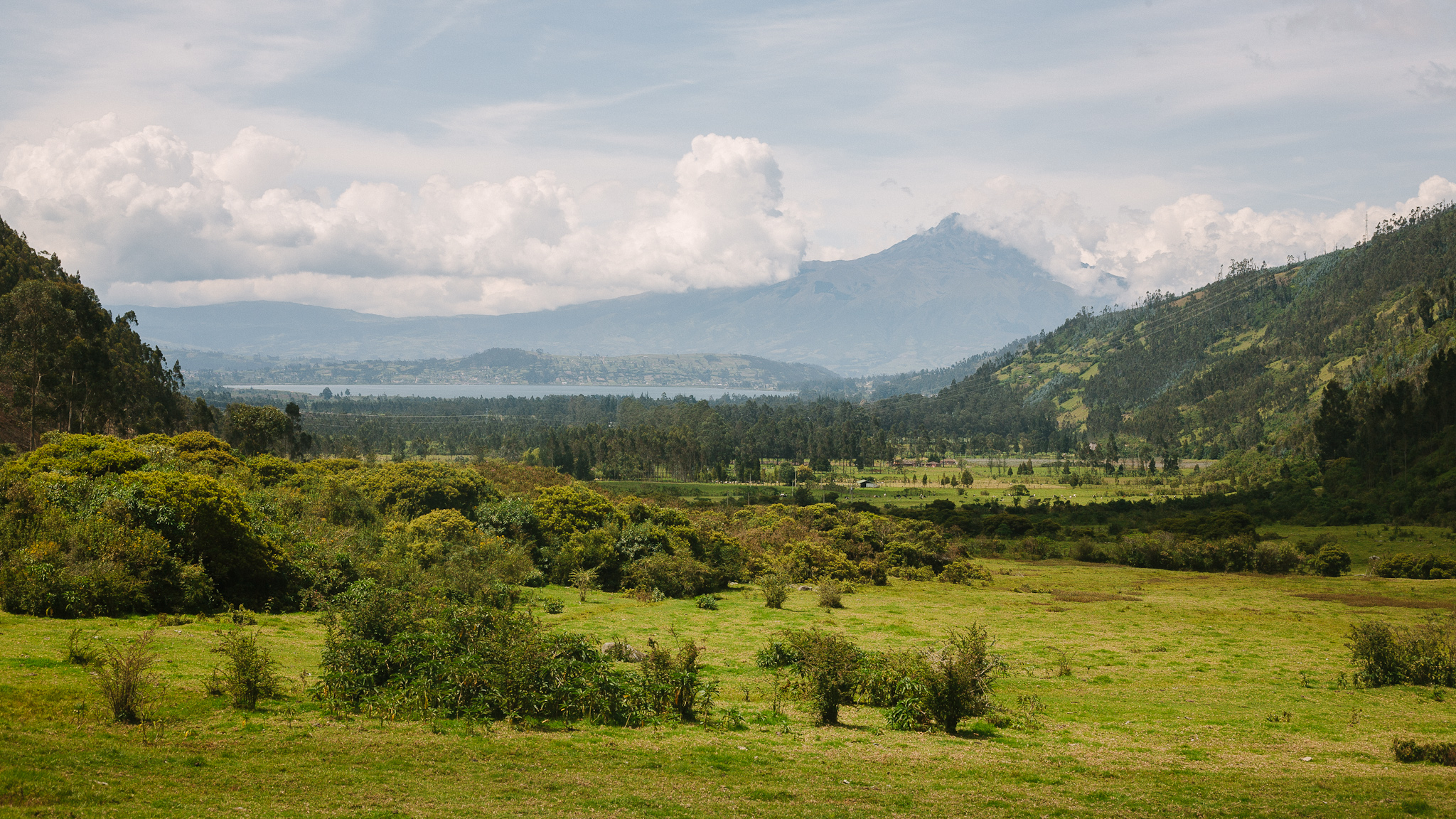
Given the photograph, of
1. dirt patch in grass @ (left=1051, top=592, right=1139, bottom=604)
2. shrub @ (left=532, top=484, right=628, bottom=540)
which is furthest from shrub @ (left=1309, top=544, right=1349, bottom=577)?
shrub @ (left=532, top=484, right=628, bottom=540)

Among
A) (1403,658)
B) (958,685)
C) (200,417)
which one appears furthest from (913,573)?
(200,417)

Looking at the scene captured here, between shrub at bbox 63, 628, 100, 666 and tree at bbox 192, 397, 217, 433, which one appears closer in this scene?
shrub at bbox 63, 628, 100, 666

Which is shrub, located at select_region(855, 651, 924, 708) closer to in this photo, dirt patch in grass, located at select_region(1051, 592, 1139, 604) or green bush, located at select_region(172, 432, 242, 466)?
dirt patch in grass, located at select_region(1051, 592, 1139, 604)

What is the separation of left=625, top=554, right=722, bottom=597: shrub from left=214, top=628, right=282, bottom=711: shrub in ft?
98.1

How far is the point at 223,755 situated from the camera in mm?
15383

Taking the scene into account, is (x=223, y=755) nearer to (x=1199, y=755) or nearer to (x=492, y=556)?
(x=1199, y=755)

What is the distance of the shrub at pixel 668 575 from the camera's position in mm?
49406

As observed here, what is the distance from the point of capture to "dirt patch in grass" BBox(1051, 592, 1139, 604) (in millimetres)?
52469

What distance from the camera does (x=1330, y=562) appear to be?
6650 centimetres

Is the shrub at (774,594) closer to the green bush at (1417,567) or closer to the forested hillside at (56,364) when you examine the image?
the green bush at (1417,567)

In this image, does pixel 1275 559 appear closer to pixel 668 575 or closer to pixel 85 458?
pixel 668 575

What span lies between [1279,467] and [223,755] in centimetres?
14244

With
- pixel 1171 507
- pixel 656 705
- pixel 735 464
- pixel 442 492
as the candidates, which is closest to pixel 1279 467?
pixel 1171 507

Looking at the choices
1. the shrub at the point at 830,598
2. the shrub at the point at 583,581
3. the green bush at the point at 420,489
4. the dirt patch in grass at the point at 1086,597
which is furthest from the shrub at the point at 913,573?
the green bush at the point at 420,489
